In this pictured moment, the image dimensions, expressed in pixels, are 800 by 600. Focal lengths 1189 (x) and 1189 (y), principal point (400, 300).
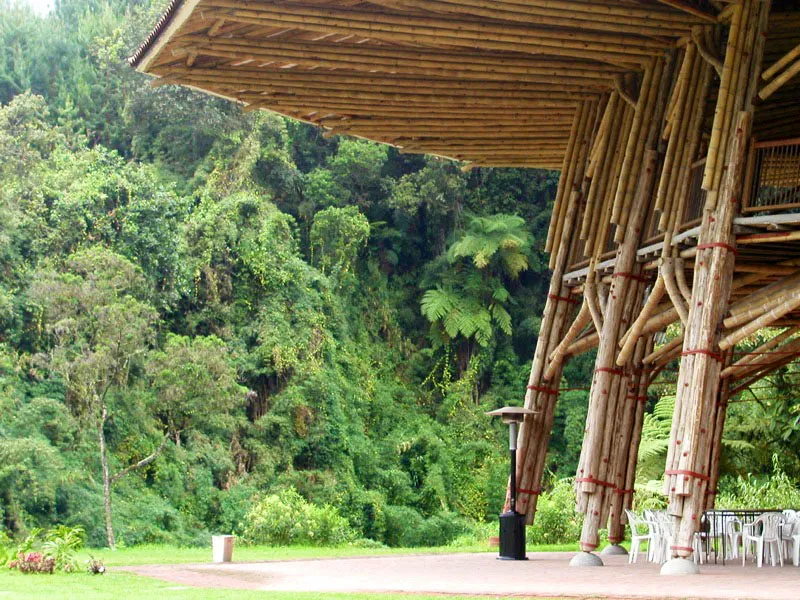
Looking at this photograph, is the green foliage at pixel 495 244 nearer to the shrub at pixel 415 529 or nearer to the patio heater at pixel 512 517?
the shrub at pixel 415 529

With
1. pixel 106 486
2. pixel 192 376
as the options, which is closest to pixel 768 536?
pixel 192 376

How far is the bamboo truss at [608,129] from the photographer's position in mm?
12703

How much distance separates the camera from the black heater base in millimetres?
14609

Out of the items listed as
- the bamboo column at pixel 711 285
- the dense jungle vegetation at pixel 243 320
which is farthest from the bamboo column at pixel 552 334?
the bamboo column at pixel 711 285

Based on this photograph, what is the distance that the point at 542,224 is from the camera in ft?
114

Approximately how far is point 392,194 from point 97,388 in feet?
41.3

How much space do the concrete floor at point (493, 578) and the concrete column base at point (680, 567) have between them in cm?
16

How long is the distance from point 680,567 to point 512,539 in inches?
136

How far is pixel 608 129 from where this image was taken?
16125mm

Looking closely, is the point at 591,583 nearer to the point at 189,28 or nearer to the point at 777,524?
the point at 777,524

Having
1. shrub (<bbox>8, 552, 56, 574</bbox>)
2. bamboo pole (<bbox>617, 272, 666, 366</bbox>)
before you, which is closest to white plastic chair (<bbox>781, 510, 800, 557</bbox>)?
bamboo pole (<bbox>617, 272, 666, 366</bbox>)

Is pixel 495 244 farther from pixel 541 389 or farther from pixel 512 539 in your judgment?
pixel 512 539

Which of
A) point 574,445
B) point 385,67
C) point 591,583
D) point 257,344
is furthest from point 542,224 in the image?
point 591,583

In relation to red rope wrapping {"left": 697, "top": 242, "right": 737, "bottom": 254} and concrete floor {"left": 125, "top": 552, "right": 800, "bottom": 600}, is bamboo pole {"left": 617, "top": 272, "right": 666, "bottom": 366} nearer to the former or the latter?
red rope wrapping {"left": 697, "top": 242, "right": 737, "bottom": 254}
